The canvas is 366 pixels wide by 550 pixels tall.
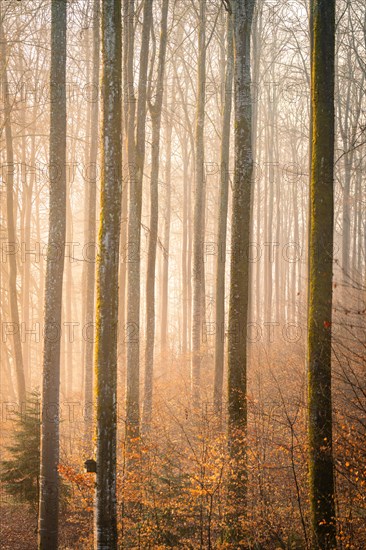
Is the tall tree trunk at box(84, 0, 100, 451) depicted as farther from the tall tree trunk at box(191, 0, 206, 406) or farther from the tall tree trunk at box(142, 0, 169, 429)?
the tall tree trunk at box(191, 0, 206, 406)

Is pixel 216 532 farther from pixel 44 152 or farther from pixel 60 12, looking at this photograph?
pixel 44 152

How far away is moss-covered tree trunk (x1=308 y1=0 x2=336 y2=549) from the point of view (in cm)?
684

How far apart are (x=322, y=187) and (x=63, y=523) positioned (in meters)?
7.65

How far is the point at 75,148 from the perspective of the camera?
2158 centimetres

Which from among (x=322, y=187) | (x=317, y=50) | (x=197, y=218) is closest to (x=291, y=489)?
(x=322, y=187)

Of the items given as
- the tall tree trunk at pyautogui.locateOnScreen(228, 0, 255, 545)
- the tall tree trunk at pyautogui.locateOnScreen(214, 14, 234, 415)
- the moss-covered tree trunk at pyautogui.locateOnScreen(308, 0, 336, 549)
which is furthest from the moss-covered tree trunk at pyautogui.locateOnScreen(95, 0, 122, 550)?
the tall tree trunk at pyautogui.locateOnScreen(214, 14, 234, 415)

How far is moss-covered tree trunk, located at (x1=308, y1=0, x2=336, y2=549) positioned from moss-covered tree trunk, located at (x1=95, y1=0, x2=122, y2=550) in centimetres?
273

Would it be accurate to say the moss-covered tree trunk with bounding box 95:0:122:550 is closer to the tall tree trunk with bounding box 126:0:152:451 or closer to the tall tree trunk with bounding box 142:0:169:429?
the tall tree trunk with bounding box 126:0:152:451

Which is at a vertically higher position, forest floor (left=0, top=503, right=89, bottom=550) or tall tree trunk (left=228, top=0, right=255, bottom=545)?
tall tree trunk (left=228, top=0, right=255, bottom=545)

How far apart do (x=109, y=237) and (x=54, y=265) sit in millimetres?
2209

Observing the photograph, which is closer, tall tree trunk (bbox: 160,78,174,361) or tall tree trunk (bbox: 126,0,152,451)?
tall tree trunk (bbox: 126,0,152,451)

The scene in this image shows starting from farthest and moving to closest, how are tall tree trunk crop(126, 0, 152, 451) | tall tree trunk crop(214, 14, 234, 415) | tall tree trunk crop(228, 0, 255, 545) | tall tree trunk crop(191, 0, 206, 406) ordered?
1. tall tree trunk crop(191, 0, 206, 406)
2. tall tree trunk crop(214, 14, 234, 415)
3. tall tree trunk crop(126, 0, 152, 451)
4. tall tree trunk crop(228, 0, 255, 545)

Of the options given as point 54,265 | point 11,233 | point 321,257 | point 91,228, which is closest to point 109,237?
point 54,265

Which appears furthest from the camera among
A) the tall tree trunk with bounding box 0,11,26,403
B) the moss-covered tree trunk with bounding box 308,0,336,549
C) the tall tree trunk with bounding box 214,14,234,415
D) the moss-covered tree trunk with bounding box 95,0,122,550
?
the tall tree trunk with bounding box 214,14,234,415
